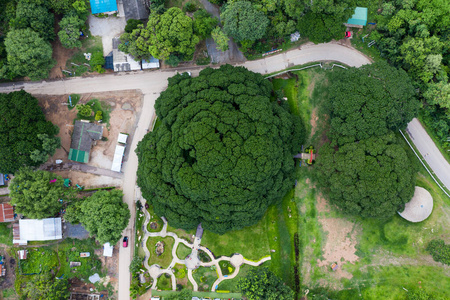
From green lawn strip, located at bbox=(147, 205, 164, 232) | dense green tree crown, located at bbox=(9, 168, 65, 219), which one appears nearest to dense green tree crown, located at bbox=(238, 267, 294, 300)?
green lawn strip, located at bbox=(147, 205, 164, 232)

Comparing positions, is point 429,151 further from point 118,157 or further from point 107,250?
point 107,250

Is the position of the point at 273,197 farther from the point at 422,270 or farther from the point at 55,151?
the point at 55,151

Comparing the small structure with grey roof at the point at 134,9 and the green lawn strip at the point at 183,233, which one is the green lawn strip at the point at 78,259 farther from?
the small structure with grey roof at the point at 134,9

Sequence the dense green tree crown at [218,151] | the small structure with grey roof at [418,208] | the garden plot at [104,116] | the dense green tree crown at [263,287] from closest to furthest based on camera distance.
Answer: the dense green tree crown at [218,151] < the dense green tree crown at [263,287] < the small structure with grey roof at [418,208] < the garden plot at [104,116]

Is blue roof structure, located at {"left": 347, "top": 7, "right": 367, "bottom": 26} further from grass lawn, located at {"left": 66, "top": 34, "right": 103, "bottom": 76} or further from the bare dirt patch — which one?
grass lawn, located at {"left": 66, "top": 34, "right": 103, "bottom": 76}

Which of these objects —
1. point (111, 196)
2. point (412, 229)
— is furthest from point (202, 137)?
point (412, 229)

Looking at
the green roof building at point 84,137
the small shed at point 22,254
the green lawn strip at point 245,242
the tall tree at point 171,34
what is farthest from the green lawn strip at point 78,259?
the tall tree at point 171,34
